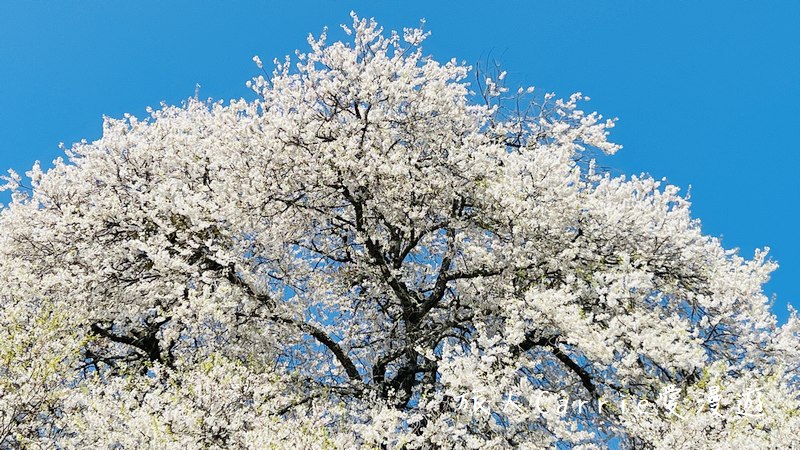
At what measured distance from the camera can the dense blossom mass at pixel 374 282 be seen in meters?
10.1

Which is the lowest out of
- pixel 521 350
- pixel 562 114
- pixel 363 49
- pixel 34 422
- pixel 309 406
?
pixel 34 422

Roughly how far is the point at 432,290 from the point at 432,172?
2.71 metres

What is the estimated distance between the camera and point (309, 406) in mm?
12539

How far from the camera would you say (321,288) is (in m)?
14.4

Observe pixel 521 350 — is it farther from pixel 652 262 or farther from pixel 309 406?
pixel 309 406

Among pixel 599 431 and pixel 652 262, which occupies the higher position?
pixel 652 262

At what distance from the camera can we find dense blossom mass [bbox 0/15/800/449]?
10.1 m

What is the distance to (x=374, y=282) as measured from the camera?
49.3ft

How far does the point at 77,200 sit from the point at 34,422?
6996 millimetres

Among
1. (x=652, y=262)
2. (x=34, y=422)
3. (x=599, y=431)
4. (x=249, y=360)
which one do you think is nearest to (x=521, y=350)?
(x=599, y=431)

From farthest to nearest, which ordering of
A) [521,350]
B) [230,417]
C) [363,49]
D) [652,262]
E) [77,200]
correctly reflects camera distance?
[77,200] → [363,49] → [652,262] → [521,350] → [230,417]

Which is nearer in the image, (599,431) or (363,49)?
(599,431)

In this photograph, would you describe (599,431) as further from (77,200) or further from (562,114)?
(77,200)

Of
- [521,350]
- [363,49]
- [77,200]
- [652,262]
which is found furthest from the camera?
[77,200]
